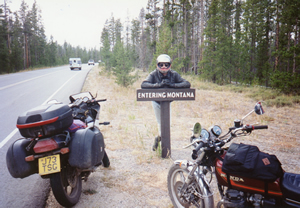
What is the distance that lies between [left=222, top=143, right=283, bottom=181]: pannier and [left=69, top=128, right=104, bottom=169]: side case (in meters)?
1.55

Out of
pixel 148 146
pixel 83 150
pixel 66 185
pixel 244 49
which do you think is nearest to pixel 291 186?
pixel 83 150

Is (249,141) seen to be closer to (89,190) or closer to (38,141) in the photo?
(89,190)

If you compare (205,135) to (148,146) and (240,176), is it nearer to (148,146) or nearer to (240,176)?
(240,176)

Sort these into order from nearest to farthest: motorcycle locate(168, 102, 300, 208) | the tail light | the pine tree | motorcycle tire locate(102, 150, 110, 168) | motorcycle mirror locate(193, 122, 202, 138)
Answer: motorcycle locate(168, 102, 300, 208)
motorcycle mirror locate(193, 122, 202, 138)
the tail light
motorcycle tire locate(102, 150, 110, 168)
the pine tree

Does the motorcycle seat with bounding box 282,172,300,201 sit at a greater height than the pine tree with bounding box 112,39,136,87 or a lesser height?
lesser

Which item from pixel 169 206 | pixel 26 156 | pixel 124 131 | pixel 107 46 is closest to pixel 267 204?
pixel 169 206

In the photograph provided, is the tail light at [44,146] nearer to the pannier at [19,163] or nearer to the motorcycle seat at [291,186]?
the pannier at [19,163]

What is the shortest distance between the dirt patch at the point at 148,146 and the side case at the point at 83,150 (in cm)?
84

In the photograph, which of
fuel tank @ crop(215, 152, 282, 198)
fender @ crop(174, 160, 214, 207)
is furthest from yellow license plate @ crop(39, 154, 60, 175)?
fuel tank @ crop(215, 152, 282, 198)

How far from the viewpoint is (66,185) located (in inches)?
116

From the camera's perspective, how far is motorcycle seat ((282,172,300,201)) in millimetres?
1774

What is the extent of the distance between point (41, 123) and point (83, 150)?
579 millimetres

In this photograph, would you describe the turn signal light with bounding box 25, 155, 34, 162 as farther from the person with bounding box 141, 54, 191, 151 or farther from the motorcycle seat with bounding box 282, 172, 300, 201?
the motorcycle seat with bounding box 282, 172, 300, 201

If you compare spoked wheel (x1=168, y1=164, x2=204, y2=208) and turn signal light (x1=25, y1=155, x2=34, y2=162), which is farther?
spoked wheel (x1=168, y1=164, x2=204, y2=208)
